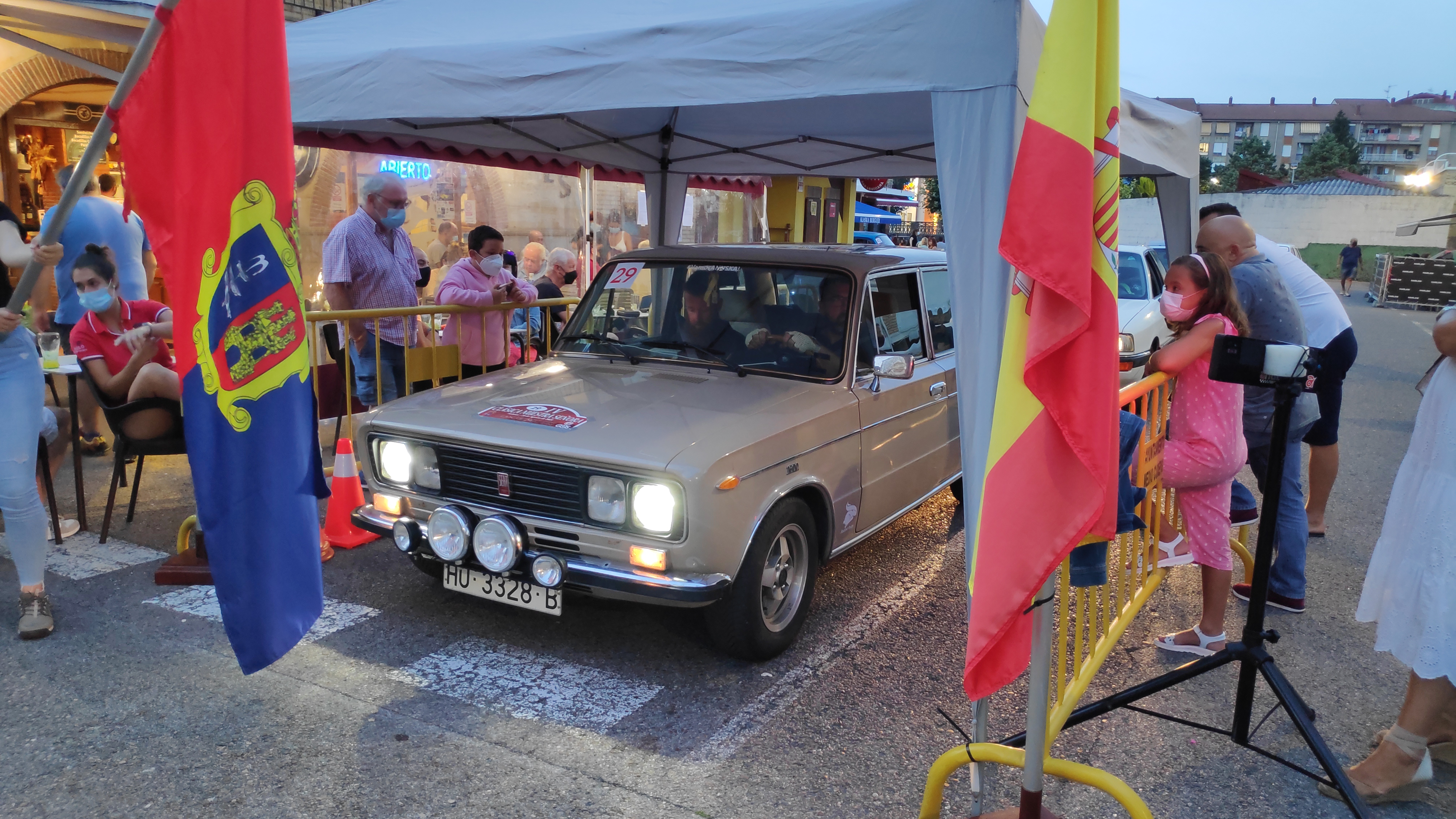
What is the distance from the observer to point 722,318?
4844 mm

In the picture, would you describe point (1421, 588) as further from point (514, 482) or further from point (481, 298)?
point (481, 298)

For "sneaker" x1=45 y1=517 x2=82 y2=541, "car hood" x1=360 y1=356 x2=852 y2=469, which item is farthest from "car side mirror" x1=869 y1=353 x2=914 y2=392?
"sneaker" x1=45 y1=517 x2=82 y2=541

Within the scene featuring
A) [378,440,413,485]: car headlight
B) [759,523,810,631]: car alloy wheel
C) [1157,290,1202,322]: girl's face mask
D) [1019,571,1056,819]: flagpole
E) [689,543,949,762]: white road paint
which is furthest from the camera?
[378,440,413,485]: car headlight

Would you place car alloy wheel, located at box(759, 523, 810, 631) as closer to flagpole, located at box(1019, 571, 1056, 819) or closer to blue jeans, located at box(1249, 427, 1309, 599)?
flagpole, located at box(1019, 571, 1056, 819)

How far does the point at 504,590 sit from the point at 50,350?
3668mm

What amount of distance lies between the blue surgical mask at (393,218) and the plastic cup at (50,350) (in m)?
2.15

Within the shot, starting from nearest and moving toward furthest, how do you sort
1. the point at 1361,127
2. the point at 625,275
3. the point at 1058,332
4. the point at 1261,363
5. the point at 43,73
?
the point at 1058,332 → the point at 1261,363 → the point at 625,275 → the point at 43,73 → the point at 1361,127

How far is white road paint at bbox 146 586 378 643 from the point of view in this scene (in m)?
4.38

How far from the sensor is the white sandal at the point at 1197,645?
4215 mm

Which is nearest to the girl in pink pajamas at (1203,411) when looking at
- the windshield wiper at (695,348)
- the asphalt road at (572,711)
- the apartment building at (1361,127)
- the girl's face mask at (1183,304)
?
the girl's face mask at (1183,304)

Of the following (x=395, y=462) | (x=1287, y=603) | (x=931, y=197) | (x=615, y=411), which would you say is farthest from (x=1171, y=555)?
(x=931, y=197)

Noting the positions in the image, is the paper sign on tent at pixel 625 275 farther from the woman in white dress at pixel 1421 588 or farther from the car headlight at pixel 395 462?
the woman in white dress at pixel 1421 588

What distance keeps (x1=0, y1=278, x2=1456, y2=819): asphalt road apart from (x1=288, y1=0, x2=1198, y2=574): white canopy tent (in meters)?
1.11

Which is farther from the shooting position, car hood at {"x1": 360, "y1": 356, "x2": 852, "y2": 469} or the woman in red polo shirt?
the woman in red polo shirt
